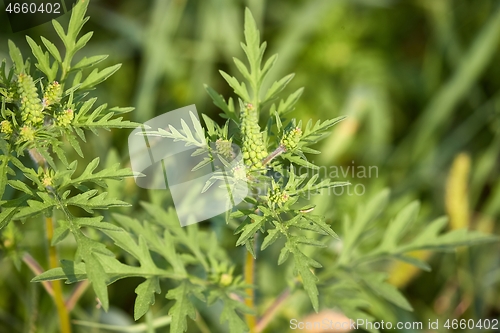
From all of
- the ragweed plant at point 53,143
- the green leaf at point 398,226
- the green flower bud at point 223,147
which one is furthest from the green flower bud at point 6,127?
the green leaf at point 398,226

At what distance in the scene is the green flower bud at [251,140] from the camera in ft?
4.30

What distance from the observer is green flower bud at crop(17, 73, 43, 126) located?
1.28 meters

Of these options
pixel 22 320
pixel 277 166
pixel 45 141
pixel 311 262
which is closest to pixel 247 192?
pixel 277 166

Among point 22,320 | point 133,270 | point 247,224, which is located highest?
point 247,224

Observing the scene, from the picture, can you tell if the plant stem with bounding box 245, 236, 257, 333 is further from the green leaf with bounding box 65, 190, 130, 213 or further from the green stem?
the green leaf with bounding box 65, 190, 130, 213

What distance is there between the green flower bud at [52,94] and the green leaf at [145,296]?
537mm

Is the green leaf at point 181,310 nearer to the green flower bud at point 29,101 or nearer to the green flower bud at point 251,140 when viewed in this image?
the green flower bud at point 251,140

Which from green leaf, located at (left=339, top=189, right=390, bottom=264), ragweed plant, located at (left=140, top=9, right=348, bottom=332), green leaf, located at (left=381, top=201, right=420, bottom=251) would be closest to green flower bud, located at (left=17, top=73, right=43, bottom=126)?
ragweed plant, located at (left=140, top=9, right=348, bottom=332)

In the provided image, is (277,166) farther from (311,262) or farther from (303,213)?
(311,262)

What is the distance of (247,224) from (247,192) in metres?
0.12

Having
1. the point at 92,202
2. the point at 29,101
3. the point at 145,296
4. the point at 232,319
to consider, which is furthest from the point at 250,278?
the point at 29,101

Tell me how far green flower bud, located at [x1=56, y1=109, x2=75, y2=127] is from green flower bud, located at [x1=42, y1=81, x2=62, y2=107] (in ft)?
0.13

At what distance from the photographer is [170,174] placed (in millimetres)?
1878

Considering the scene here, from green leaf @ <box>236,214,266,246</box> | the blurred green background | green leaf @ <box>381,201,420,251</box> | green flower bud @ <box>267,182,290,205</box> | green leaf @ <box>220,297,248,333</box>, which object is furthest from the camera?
the blurred green background
